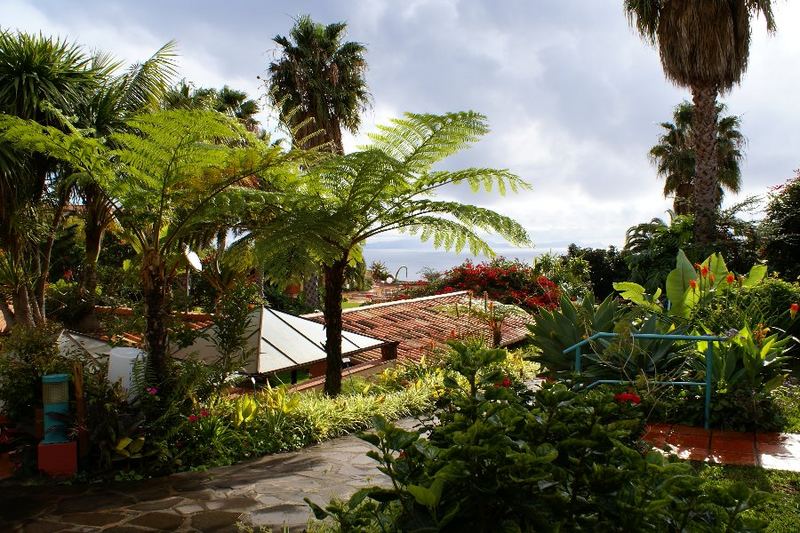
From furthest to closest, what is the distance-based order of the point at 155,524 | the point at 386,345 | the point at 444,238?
the point at 386,345 → the point at 444,238 → the point at 155,524

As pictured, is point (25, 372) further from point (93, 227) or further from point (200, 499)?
point (93, 227)

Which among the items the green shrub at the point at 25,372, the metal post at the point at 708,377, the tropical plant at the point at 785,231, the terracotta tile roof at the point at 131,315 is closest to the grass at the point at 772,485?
the metal post at the point at 708,377

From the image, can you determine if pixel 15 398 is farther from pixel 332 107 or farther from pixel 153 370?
pixel 332 107

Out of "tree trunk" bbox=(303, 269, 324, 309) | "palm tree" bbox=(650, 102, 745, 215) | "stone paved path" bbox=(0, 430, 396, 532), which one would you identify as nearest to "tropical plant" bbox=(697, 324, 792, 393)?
"stone paved path" bbox=(0, 430, 396, 532)

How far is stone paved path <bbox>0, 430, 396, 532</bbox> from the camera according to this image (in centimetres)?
349

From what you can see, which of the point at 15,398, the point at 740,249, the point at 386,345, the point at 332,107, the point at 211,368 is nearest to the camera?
the point at 15,398

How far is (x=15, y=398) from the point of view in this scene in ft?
15.5

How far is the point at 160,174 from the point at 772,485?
4.87m

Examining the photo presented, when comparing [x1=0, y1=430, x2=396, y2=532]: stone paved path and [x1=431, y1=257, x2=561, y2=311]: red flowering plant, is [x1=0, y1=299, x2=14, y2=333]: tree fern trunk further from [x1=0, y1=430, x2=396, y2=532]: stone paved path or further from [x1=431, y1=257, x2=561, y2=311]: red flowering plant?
[x1=431, y1=257, x2=561, y2=311]: red flowering plant

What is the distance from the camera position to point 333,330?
21.4 feet

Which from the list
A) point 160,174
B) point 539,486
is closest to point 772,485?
point 539,486

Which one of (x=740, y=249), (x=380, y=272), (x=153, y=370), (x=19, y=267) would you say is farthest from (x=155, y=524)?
(x=380, y=272)

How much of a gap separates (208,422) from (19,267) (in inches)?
206

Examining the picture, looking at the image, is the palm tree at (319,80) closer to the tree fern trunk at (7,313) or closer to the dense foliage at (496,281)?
the dense foliage at (496,281)
